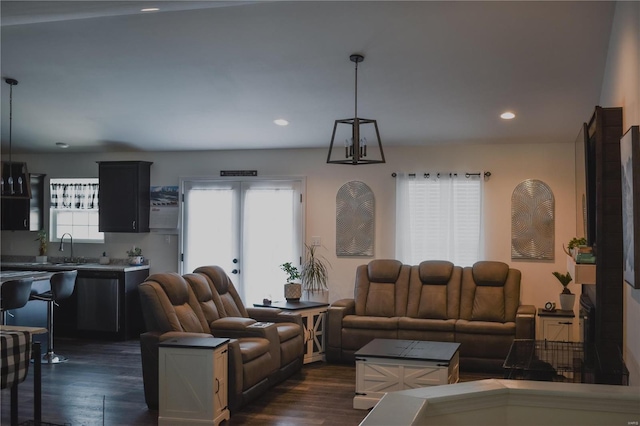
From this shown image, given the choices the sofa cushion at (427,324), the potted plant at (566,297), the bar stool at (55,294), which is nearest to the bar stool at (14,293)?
the bar stool at (55,294)

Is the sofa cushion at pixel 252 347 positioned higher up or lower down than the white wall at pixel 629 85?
lower down

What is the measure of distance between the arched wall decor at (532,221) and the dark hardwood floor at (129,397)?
5.65ft

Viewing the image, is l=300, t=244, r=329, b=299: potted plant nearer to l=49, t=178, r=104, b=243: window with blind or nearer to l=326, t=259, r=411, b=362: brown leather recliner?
l=326, t=259, r=411, b=362: brown leather recliner

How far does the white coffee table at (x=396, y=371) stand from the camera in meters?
5.02

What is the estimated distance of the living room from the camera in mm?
7105

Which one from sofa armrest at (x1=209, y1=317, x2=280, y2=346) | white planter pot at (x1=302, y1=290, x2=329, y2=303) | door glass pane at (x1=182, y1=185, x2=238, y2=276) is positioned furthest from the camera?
door glass pane at (x1=182, y1=185, x2=238, y2=276)

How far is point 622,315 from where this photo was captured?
3854mm

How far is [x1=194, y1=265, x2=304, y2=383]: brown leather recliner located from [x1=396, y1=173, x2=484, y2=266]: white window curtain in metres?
1.84

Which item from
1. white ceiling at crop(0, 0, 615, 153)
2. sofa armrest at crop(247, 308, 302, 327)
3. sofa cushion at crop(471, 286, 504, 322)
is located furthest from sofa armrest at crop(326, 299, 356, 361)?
white ceiling at crop(0, 0, 615, 153)

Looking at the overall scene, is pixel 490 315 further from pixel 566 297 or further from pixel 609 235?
pixel 609 235

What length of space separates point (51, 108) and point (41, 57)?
1.44 meters

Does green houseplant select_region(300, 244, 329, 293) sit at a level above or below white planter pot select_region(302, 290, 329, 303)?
above

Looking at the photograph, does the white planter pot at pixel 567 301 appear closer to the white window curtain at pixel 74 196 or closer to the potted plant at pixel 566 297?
the potted plant at pixel 566 297

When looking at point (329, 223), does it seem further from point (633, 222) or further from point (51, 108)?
point (633, 222)
